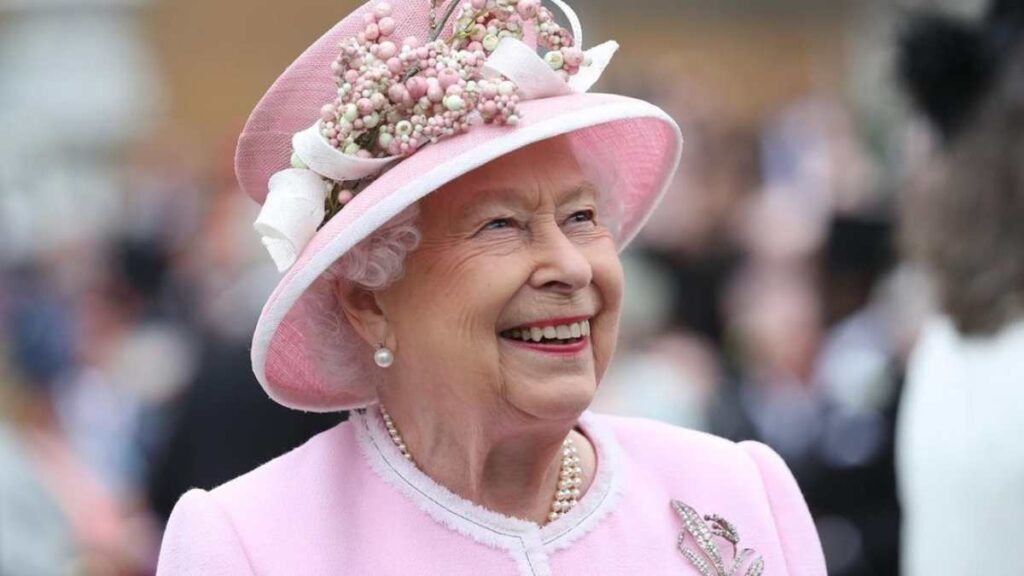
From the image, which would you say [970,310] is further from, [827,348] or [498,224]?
[827,348]

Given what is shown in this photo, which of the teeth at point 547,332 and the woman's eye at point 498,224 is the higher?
the woman's eye at point 498,224

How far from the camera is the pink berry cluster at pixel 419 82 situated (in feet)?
10.8

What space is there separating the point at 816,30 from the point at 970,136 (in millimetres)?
15050

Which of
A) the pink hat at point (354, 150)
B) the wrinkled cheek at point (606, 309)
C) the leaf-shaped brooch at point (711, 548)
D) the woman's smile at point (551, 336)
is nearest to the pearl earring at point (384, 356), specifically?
the pink hat at point (354, 150)

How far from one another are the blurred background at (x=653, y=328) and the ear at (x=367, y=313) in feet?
6.67

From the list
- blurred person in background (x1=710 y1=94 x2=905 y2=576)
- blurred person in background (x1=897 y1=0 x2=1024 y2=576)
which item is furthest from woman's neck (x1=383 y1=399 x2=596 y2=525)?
blurred person in background (x1=710 y1=94 x2=905 y2=576)

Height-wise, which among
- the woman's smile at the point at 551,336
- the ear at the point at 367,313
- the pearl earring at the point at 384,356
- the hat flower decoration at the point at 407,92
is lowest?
the pearl earring at the point at 384,356

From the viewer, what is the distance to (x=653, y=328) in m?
8.34

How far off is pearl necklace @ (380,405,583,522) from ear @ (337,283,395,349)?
0.17m

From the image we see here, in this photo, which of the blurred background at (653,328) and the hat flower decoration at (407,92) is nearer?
the hat flower decoration at (407,92)

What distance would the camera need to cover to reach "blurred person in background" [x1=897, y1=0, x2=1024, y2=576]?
440cm

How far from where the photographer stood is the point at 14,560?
6.17 metres

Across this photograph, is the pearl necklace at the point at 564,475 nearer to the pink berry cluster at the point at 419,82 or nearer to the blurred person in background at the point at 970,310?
the pink berry cluster at the point at 419,82

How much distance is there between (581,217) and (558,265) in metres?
0.18
